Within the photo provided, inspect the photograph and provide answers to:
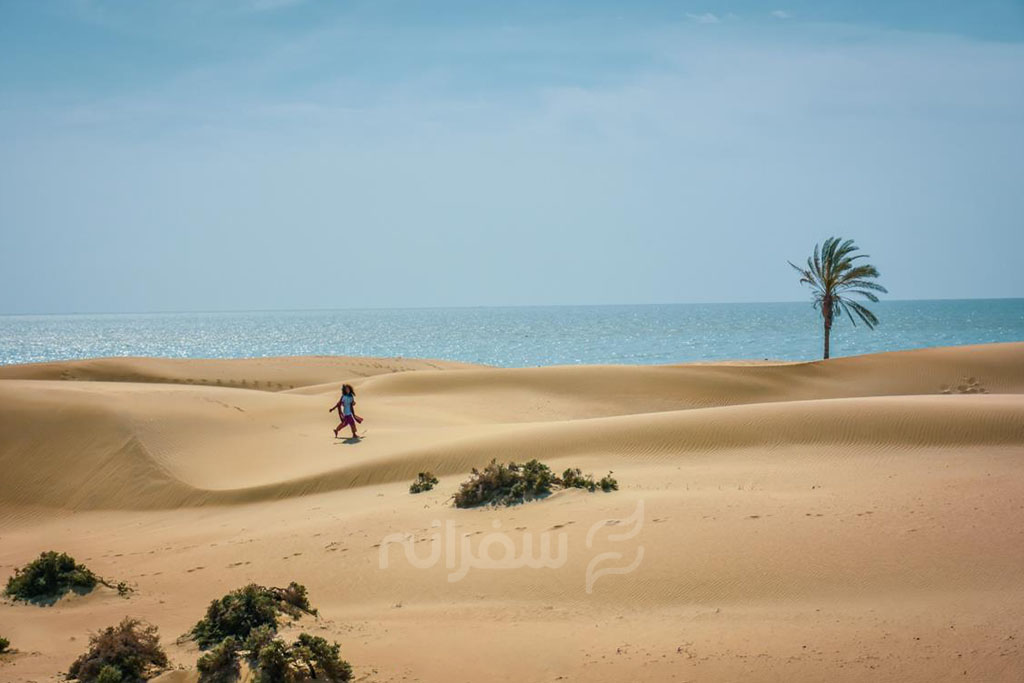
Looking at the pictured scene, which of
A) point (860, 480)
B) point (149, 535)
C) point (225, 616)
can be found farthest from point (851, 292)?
point (225, 616)

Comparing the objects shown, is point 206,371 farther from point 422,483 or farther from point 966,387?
point 966,387

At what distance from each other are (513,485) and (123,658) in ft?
18.2

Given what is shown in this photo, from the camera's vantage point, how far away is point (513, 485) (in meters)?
11.2

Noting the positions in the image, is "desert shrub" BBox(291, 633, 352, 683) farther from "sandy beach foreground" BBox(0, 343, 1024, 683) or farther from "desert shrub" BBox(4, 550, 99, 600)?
"desert shrub" BBox(4, 550, 99, 600)

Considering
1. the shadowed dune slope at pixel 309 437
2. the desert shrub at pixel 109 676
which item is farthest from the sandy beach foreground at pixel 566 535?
the desert shrub at pixel 109 676

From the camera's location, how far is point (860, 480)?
35.5 ft

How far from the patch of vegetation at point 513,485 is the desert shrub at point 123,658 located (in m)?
4.81

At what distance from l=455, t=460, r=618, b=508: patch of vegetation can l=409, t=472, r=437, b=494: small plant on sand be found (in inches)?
51.8

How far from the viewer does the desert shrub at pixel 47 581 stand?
9438 millimetres

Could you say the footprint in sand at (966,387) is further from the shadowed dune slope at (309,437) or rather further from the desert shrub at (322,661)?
the desert shrub at (322,661)

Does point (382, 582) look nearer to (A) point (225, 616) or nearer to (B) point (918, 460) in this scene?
(A) point (225, 616)

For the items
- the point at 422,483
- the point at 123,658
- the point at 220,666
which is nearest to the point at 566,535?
the point at 220,666

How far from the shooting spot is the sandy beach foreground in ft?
21.8

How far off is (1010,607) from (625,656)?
10.2 feet
